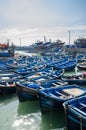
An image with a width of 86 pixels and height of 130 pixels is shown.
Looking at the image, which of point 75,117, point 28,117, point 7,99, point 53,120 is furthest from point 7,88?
point 75,117

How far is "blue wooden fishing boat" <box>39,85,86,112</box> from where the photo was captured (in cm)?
1857

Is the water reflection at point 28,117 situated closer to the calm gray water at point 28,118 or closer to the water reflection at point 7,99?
the calm gray water at point 28,118

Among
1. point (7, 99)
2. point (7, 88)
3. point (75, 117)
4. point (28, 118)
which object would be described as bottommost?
point (28, 118)

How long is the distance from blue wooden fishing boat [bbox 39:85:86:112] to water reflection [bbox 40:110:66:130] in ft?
1.87

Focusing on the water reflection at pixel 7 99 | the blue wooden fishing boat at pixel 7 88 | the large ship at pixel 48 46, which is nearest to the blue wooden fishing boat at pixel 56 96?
the water reflection at pixel 7 99

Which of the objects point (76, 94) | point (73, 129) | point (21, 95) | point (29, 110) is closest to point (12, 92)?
point (21, 95)

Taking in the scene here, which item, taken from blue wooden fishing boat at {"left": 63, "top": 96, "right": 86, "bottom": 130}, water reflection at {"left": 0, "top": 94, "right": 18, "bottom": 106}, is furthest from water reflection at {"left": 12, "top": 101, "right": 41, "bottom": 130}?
blue wooden fishing boat at {"left": 63, "top": 96, "right": 86, "bottom": 130}

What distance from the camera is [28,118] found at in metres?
19.5

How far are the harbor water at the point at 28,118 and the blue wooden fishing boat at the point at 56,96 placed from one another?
Answer: 61 centimetres

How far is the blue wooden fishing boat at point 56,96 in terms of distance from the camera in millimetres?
18566

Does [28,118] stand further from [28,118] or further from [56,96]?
[56,96]

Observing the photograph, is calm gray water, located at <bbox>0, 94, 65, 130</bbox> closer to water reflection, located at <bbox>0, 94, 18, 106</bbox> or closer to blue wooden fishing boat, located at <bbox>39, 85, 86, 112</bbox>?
water reflection, located at <bbox>0, 94, 18, 106</bbox>

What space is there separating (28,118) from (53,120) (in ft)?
7.33

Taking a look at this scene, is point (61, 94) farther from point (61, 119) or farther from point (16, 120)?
point (16, 120)
